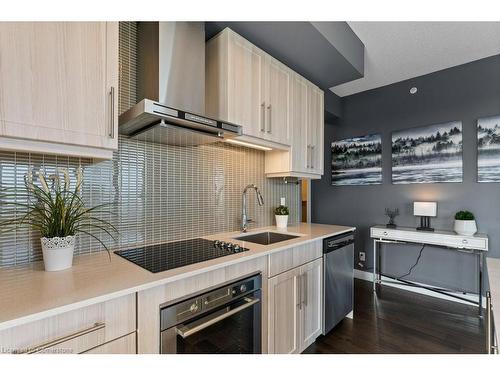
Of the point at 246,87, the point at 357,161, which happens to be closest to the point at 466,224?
the point at 357,161

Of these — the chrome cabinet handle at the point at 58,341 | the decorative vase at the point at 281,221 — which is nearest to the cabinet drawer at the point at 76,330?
the chrome cabinet handle at the point at 58,341

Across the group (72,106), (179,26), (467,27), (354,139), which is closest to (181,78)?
(179,26)

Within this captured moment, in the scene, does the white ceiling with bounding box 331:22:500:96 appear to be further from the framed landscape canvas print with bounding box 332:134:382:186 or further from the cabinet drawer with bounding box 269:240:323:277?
the cabinet drawer with bounding box 269:240:323:277

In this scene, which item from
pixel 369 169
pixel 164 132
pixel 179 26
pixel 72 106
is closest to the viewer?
pixel 72 106

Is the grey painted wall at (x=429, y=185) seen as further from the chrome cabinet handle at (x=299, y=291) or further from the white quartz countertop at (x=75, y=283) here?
the white quartz countertop at (x=75, y=283)

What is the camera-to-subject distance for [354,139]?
3.52 m

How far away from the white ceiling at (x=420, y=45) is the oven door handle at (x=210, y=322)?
7.75 feet

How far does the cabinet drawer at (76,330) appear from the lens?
2.22 feet

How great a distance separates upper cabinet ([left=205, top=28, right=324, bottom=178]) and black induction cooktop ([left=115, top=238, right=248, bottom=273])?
781 millimetres

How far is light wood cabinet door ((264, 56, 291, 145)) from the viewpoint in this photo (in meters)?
1.88

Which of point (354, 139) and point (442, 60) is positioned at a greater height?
point (442, 60)

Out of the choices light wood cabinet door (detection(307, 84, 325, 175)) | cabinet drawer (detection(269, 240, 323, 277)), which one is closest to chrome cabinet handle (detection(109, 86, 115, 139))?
cabinet drawer (detection(269, 240, 323, 277))

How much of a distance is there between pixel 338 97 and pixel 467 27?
1633 millimetres

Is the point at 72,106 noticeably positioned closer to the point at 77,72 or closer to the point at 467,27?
the point at 77,72
